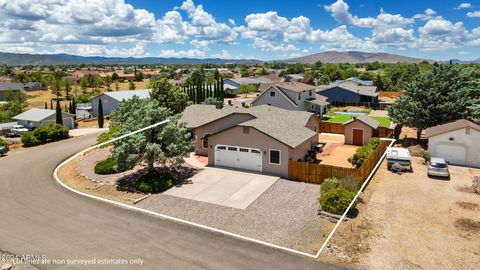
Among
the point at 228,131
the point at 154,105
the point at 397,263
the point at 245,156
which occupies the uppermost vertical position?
the point at 154,105

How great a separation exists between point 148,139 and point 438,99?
1159 inches

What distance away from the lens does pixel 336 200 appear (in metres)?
20.0

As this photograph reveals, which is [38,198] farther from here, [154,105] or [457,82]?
[457,82]

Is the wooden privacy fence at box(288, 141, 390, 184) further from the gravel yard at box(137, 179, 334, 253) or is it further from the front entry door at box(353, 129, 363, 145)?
the front entry door at box(353, 129, 363, 145)

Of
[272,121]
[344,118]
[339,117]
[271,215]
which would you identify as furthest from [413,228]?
[339,117]

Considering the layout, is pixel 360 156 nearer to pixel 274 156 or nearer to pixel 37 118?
pixel 274 156

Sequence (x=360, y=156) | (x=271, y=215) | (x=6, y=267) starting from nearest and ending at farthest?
(x=6, y=267)
(x=271, y=215)
(x=360, y=156)

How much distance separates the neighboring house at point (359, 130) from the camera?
3838cm

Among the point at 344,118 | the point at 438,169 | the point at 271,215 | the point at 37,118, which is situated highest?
the point at 37,118

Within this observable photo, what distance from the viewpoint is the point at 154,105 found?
90.9 feet

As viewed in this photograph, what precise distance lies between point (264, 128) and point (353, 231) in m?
Result: 12.0

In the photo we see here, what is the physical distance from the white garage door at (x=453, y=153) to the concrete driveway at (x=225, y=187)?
15.7 m

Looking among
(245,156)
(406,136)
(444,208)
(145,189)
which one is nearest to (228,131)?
(245,156)

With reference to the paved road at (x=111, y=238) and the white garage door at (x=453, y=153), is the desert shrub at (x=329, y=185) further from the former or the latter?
the white garage door at (x=453, y=153)
